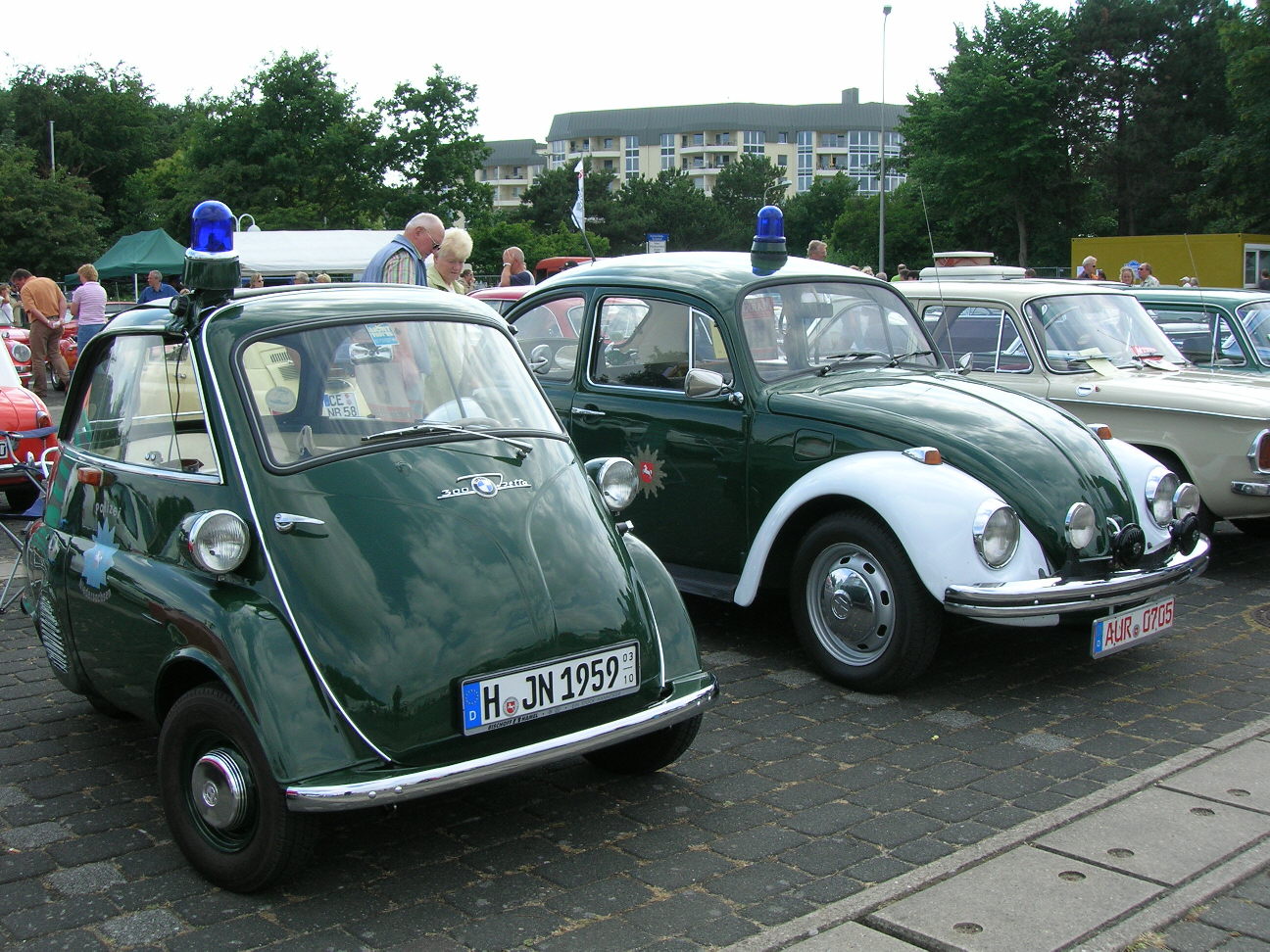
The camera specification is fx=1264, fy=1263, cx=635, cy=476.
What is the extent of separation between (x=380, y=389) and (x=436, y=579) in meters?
0.83

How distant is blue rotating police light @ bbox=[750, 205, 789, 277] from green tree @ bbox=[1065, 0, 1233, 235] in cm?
5378

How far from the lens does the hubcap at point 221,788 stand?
12.2ft

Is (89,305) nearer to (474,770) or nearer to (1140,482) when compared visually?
(1140,482)

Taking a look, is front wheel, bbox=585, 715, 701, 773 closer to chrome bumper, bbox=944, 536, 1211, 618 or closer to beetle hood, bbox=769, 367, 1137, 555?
chrome bumper, bbox=944, 536, 1211, 618

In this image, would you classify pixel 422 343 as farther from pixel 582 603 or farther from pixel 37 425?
pixel 37 425

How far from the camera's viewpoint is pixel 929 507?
5.53 m

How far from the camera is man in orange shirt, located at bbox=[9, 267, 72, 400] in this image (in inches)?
832

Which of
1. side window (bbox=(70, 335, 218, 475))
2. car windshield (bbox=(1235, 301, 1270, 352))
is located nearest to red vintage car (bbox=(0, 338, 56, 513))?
side window (bbox=(70, 335, 218, 475))

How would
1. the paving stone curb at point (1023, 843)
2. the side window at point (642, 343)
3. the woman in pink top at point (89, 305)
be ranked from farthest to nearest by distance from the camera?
1. the woman in pink top at point (89, 305)
2. the side window at point (642, 343)
3. the paving stone curb at point (1023, 843)

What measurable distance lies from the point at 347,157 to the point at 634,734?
52464mm

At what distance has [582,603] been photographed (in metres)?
4.18

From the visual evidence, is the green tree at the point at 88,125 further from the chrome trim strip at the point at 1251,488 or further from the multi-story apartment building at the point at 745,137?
the multi-story apartment building at the point at 745,137

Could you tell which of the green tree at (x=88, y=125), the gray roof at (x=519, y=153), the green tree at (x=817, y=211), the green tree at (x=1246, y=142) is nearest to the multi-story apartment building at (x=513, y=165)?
the gray roof at (x=519, y=153)

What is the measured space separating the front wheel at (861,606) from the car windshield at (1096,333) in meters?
3.66
